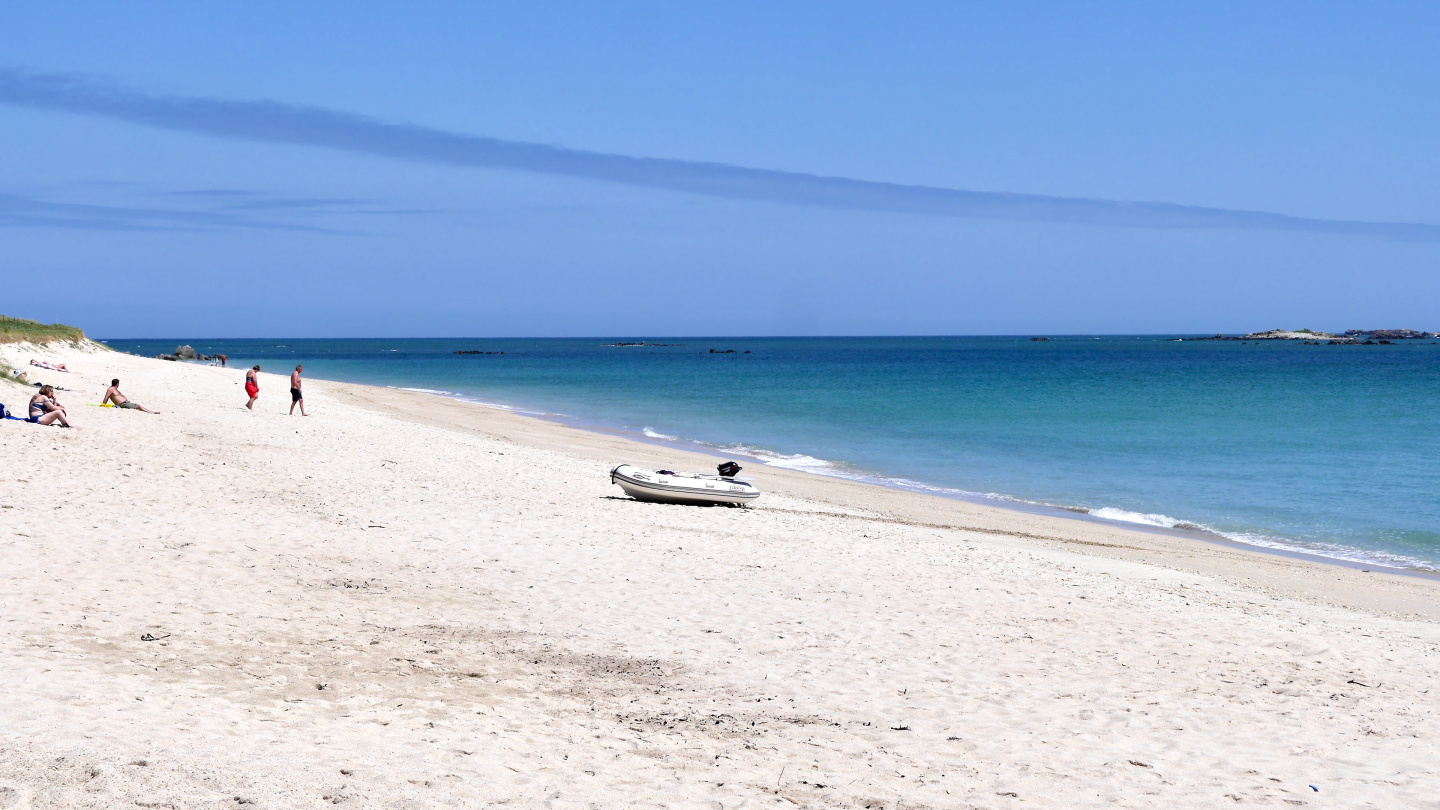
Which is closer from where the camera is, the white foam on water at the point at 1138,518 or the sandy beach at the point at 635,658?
the sandy beach at the point at 635,658

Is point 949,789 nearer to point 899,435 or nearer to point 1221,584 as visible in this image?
point 1221,584

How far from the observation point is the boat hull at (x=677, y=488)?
17.2 m

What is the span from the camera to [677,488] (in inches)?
680

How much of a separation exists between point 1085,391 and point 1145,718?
57496 mm

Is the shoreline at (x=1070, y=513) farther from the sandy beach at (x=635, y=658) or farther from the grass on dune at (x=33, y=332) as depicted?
the grass on dune at (x=33, y=332)


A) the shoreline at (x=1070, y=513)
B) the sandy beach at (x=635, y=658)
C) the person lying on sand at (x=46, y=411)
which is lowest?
the shoreline at (x=1070, y=513)

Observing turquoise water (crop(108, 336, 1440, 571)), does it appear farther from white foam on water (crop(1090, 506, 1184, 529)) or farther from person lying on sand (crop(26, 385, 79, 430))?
person lying on sand (crop(26, 385, 79, 430))

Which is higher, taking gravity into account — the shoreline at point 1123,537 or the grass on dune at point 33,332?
the grass on dune at point 33,332

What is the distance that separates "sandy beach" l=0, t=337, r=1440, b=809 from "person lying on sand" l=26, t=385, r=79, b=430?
6.33 feet

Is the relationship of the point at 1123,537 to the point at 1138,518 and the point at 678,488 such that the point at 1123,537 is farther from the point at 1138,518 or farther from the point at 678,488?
the point at 678,488

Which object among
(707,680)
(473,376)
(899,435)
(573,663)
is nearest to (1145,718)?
(707,680)

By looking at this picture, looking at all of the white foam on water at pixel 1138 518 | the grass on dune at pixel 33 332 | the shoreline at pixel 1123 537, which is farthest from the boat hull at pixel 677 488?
the grass on dune at pixel 33 332

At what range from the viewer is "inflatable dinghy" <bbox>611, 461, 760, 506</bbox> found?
17.2m

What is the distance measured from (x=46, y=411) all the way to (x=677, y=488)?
1128 centimetres
